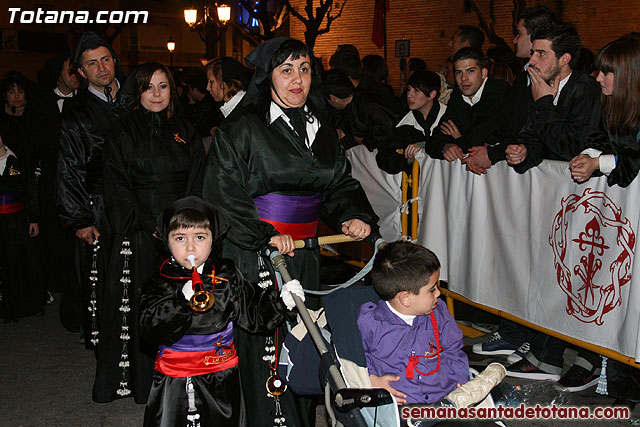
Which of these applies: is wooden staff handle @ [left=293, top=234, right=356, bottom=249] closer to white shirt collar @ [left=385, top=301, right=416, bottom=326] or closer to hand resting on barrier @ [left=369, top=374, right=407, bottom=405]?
white shirt collar @ [left=385, top=301, right=416, bottom=326]

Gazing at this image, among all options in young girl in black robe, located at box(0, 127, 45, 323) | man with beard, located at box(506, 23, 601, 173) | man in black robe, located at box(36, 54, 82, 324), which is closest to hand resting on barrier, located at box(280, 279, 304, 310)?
man with beard, located at box(506, 23, 601, 173)

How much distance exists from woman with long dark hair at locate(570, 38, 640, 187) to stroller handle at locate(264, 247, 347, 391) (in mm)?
2233

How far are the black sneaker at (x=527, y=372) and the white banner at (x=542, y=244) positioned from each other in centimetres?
50

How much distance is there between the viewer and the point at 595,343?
4.71 m

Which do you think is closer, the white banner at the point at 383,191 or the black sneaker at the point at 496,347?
the black sneaker at the point at 496,347

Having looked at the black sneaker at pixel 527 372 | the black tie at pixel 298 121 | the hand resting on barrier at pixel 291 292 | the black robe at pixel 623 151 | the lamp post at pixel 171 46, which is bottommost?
the black sneaker at pixel 527 372

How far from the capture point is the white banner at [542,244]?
4.48 metres

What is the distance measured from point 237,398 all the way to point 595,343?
247cm

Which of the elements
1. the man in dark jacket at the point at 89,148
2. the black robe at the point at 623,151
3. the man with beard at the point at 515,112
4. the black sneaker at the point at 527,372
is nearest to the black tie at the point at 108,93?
the man in dark jacket at the point at 89,148

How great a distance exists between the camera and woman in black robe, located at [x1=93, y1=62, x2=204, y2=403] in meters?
4.97

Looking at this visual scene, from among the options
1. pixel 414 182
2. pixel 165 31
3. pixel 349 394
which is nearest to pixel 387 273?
pixel 349 394

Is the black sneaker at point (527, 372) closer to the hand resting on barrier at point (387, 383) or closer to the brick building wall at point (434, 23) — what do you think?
the hand resting on barrier at point (387, 383)

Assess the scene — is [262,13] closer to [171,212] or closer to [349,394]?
[171,212]

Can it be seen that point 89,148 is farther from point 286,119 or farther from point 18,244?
point 18,244
